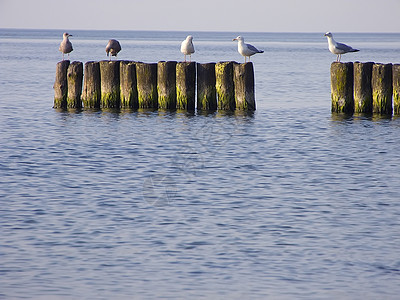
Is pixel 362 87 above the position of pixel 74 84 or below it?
below

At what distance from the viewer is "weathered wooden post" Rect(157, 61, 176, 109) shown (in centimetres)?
1947

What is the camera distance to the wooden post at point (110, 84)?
1983 centimetres

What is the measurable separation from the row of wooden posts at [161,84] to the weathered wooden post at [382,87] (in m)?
3.23

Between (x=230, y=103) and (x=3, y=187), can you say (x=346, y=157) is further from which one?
(x=3, y=187)

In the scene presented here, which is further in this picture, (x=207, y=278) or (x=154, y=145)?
(x=154, y=145)

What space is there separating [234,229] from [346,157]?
6178 millimetres

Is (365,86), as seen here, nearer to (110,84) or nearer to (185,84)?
(185,84)

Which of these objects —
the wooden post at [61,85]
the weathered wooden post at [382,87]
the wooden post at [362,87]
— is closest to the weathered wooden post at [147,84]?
the wooden post at [61,85]

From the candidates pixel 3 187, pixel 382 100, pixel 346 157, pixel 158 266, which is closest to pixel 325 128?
pixel 382 100

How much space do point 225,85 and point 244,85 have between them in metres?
0.52

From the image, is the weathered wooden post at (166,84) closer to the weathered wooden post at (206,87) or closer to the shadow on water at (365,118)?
the weathered wooden post at (206,87)

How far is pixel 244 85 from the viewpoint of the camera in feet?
63.6

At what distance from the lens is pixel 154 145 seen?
16.4 m


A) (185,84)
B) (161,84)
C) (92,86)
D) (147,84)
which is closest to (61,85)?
(92,86)
